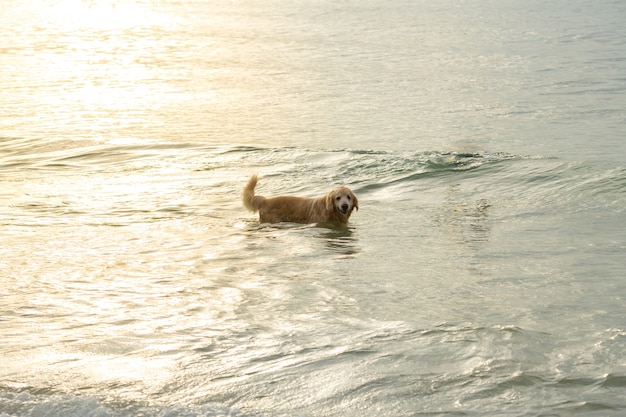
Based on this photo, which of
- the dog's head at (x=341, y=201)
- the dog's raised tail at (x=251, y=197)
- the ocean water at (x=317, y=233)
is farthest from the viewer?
the dog's raised tail at (x=251, y=197)

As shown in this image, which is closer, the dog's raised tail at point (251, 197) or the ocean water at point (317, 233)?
the ocean water at point (317, 233)

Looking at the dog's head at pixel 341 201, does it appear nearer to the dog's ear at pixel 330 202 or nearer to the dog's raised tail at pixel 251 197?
the dog's ear at pixel 330 202

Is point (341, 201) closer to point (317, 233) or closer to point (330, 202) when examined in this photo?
point (330, 202)

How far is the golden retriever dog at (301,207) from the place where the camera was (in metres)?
8.97

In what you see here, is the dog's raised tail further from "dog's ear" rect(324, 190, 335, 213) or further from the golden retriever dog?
"dog's ear" rect(324, 190, 335, 213)

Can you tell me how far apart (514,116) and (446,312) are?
31.6 feet

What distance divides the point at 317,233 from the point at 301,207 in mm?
555

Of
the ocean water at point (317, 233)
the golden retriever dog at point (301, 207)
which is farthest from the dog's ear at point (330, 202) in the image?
the ocean water at point (317, 233)

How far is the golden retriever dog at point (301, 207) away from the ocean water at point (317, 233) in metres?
0.13

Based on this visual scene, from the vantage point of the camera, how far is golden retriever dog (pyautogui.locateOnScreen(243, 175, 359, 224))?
897 centimetres

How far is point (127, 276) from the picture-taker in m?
7.14

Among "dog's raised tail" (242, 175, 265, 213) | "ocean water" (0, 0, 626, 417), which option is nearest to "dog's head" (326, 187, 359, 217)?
"ocean water" (0, 0, 626, 417)

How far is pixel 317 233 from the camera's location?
8.88m

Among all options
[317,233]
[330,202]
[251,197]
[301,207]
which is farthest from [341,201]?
[251,197]
